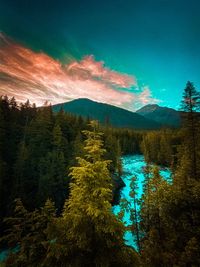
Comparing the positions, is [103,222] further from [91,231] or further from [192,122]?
[192,122]

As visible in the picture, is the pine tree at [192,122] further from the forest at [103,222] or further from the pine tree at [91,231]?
the pine tree at [91,231]

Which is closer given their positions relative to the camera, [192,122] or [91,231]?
[91,231]

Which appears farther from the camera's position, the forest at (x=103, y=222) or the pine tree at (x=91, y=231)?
the forest at (x=103, y=222)

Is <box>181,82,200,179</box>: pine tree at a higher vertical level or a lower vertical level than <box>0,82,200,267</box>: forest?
higher

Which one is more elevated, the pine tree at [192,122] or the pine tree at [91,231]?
the pine tree at [192,122]

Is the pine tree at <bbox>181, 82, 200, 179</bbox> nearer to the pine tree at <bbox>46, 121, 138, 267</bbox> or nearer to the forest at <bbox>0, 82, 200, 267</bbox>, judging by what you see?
the forest at <bbox>0, 82, 200, 267</bbox>

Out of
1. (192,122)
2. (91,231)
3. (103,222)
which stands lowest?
(91,231)

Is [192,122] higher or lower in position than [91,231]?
higher

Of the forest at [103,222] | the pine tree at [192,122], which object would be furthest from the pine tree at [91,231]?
the pine tree at [192,122]

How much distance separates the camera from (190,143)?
1919 centimetres

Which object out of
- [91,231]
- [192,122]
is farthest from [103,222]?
[192,122]

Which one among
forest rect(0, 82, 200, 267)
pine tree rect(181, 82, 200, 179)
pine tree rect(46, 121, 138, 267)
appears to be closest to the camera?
pine tree rect(46, 121, 138, 267)

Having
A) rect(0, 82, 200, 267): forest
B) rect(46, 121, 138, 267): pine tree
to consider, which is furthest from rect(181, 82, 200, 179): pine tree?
rect(46, 121, 138, 267): pine tree

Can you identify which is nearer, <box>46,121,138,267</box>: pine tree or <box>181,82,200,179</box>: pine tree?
<box>46,121,138,267</box>: pine tree
